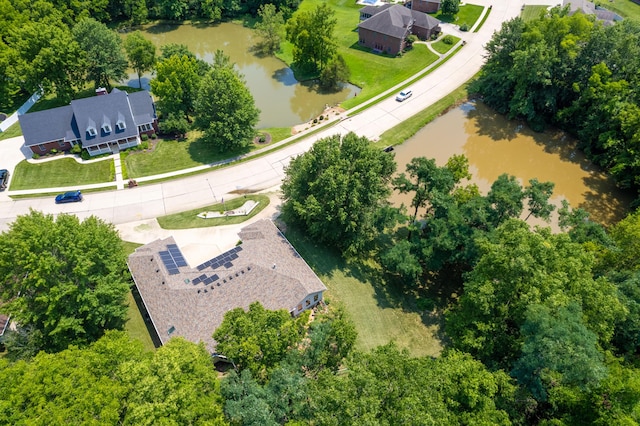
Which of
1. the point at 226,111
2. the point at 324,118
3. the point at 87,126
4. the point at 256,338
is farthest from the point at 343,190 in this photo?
the point at 87,126

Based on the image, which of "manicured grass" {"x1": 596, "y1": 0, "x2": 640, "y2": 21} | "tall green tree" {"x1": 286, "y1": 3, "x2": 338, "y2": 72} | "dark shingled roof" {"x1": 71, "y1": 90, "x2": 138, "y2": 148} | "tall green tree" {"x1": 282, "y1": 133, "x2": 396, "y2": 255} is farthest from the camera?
"manicured grass" {"x1": 596, "y1": 0, "x2": 640, "y2": 21}

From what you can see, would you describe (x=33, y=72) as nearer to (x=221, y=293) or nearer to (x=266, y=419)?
(x=221, y=293)

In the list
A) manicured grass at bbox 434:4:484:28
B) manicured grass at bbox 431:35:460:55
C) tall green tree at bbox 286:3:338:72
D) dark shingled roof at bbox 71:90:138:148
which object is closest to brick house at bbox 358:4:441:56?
manicured grass at bbox 431:35:460:55

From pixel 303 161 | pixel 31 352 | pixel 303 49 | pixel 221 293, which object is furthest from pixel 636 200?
pixel 31 352

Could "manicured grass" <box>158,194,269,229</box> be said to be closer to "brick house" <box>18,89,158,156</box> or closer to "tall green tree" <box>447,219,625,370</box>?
"brick house" <box>18,89,158,156</box>

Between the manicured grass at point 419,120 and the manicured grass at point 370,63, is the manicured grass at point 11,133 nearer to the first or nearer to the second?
the manicured grass at point 370,63

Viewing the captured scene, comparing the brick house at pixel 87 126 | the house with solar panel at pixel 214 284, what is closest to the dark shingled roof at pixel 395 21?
the brick house at pixel 87 126
